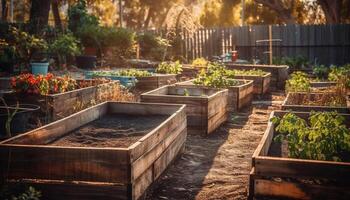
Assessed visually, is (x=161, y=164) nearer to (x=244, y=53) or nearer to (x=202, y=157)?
(x=202, y=157)

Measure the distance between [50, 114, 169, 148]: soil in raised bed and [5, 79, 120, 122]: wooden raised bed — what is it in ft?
4.90

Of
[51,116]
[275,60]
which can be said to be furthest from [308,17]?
[51,116]

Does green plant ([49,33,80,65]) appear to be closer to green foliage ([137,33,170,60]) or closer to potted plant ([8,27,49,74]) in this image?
potted plant ([8,27,49,74])

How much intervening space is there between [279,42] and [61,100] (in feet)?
54.0

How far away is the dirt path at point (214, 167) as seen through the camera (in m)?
4.88

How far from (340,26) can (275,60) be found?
15.2 feet

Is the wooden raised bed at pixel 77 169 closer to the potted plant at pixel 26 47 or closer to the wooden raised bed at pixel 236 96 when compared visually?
the wooden raised bed at pixel 236 96

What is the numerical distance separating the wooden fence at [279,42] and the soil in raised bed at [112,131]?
16.6 metres

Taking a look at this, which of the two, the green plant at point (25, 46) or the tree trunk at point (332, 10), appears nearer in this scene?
the green plant at point (25, 46)

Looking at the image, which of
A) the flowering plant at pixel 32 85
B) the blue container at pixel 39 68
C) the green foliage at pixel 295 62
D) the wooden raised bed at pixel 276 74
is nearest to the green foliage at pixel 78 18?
the blue container at pixel 39 68

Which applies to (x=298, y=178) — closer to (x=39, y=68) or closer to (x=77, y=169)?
(x=77, y=169)

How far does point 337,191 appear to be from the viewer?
3805 mm

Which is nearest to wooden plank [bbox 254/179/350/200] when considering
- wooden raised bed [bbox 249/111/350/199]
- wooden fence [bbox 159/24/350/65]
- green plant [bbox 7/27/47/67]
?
wooden raised bed [bbox 249/111/350/199]

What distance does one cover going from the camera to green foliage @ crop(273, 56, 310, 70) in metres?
19.4
